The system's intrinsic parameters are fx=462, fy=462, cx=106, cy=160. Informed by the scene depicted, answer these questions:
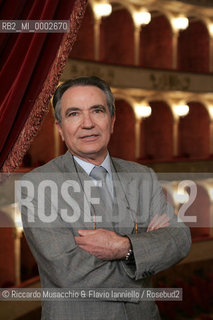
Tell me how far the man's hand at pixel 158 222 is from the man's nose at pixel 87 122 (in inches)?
25.9

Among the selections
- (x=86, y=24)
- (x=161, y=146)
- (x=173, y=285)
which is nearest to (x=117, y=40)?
(x=86, y=24)

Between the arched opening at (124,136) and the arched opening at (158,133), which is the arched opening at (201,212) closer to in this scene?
the arched opening at (158,133)

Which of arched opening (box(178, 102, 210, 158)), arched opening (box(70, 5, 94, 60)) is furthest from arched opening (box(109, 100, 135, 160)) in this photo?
arched opening (box(178, 102, 210, 158))

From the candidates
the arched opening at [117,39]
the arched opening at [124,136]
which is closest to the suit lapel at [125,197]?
the arched opening at [124,136]

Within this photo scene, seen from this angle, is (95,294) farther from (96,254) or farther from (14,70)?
(14,70)

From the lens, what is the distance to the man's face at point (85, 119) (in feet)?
8.20

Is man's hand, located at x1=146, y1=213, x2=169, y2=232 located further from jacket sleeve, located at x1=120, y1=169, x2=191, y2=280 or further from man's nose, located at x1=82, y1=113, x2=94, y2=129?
man's nose, located at x1=82, y1=113, x2=94, y2=129

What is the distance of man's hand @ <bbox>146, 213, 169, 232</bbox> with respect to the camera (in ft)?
8.64

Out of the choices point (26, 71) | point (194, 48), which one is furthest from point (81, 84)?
point (194, 48)

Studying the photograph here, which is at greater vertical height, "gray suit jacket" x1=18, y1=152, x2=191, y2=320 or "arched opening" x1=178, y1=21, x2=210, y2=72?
"arched opening" x1=178, y1=21, x2=210, y2=72

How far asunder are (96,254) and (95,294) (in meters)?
0.20

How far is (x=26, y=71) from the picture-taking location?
2586 mm

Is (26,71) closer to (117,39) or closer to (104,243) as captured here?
(104,243)

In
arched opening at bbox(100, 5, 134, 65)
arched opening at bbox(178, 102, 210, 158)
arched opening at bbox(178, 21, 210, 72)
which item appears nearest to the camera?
arched opening at bbox(100, 5, 134, 65)
